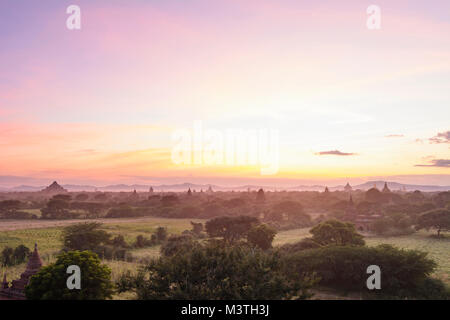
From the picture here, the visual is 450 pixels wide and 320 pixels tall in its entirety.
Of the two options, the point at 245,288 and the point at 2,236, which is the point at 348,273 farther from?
the point at 2,236

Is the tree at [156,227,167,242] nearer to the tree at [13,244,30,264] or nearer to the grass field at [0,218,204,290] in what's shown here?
the grass field at [0,218,204,290]

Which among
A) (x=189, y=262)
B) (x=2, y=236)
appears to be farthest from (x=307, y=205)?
(x=189, y=262)

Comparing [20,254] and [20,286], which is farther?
[20,254]

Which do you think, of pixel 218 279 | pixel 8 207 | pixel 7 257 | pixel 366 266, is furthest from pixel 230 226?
pixel 8 207

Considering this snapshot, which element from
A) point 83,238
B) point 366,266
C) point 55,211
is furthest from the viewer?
point 55,211

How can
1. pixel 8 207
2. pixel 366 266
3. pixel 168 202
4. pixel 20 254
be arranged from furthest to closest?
pixel 168 202, pixel 8 207, pixel 20 254, pixel 366 266

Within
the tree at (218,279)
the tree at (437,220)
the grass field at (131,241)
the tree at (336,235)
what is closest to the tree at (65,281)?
the tree at (218,279)

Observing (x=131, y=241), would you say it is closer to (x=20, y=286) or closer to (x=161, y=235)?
(x=161, y=235)
